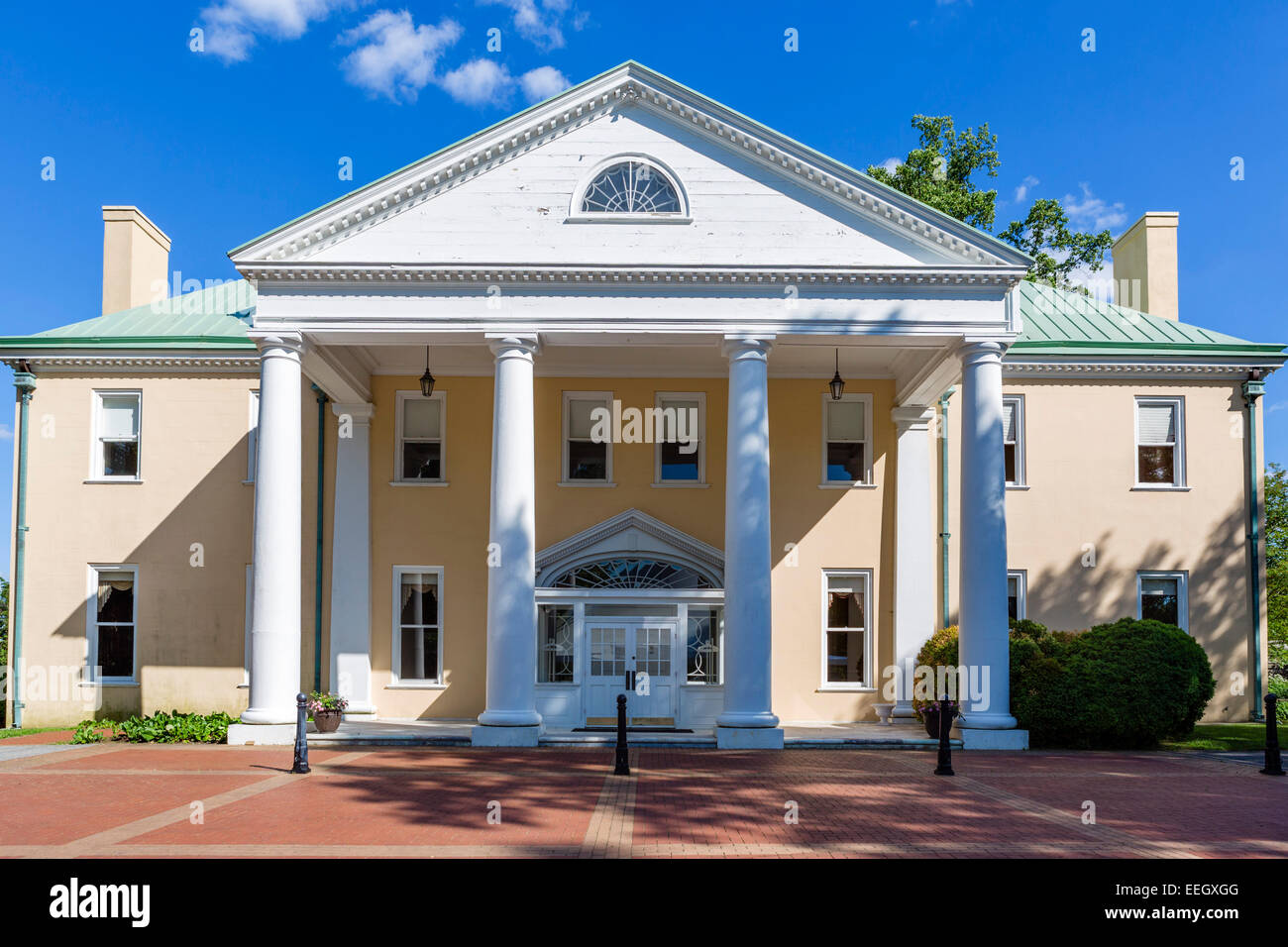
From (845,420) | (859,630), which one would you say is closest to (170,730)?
(859,630)

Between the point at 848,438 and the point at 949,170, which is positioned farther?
the point at 949,170

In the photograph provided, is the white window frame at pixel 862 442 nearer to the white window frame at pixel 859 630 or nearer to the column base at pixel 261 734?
the white window frame at pixel 859 630

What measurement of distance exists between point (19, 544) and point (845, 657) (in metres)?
18.6

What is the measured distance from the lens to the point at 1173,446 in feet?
78.0

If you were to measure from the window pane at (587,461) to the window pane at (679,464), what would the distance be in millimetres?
1305

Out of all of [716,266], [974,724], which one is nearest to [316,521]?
[716,266]

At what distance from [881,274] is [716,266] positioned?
9.73 ft

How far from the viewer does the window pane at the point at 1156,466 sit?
23797 millimetres

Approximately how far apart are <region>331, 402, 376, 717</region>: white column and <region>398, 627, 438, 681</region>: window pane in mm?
768

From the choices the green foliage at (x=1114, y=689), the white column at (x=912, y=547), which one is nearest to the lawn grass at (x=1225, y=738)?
the green foliage at (x=1114, y=689)

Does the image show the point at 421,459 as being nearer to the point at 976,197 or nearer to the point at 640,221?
the point at 640,221

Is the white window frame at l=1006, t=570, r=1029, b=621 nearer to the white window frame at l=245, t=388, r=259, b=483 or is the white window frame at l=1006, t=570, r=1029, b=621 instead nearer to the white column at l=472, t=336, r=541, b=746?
the white column at l=472, t=336, r=541, b=746

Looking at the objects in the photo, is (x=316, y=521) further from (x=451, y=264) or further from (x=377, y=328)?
(x=451, y=264)

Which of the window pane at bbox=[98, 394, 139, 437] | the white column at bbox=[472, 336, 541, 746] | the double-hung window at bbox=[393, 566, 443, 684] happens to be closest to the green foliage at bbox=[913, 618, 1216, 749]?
the white column at bbox=[472, 336, 541, 746]
